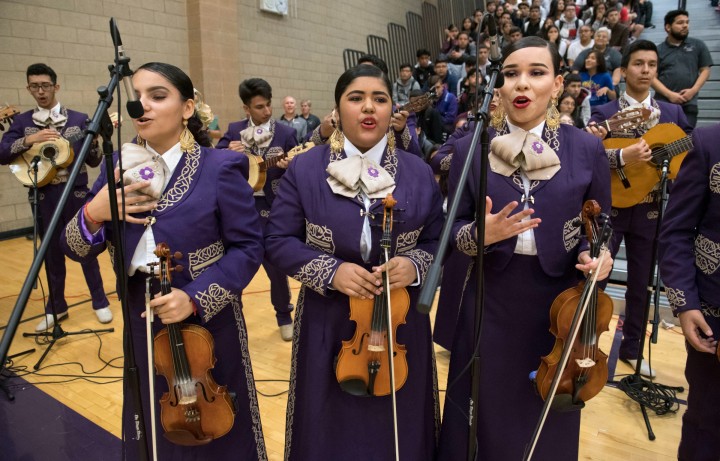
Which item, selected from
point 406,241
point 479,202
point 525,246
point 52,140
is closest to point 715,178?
point 525,246

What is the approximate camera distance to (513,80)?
1687mm

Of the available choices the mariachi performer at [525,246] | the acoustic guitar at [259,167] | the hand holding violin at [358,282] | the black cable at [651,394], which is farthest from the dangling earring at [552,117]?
the acoustic guitar at [259,167]

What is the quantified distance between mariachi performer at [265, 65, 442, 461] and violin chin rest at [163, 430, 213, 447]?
14.4 inches

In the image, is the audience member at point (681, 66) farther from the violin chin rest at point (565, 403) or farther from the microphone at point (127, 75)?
the microphone at point (127, 75)

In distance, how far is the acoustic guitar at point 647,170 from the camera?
2908 mm

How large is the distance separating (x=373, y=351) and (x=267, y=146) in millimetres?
2458

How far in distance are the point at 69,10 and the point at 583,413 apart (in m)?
7.18

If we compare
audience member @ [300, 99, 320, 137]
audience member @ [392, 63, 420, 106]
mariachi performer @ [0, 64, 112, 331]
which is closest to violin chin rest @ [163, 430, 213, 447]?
mariachi performer @ [0, 64, 112, 331]

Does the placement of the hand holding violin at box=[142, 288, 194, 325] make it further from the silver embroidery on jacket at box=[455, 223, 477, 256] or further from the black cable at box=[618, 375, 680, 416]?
the black cable at box=[618, 375, 680, 416]

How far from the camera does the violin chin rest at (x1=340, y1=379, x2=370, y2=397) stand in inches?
63.0

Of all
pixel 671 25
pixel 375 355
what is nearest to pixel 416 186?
pixel 375 355

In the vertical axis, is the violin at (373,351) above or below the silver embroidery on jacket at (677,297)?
below

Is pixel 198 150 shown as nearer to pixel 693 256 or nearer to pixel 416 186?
pixel 416 186

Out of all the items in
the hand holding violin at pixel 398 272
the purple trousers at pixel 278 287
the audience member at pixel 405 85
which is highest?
the audience member at pixel 405 85
